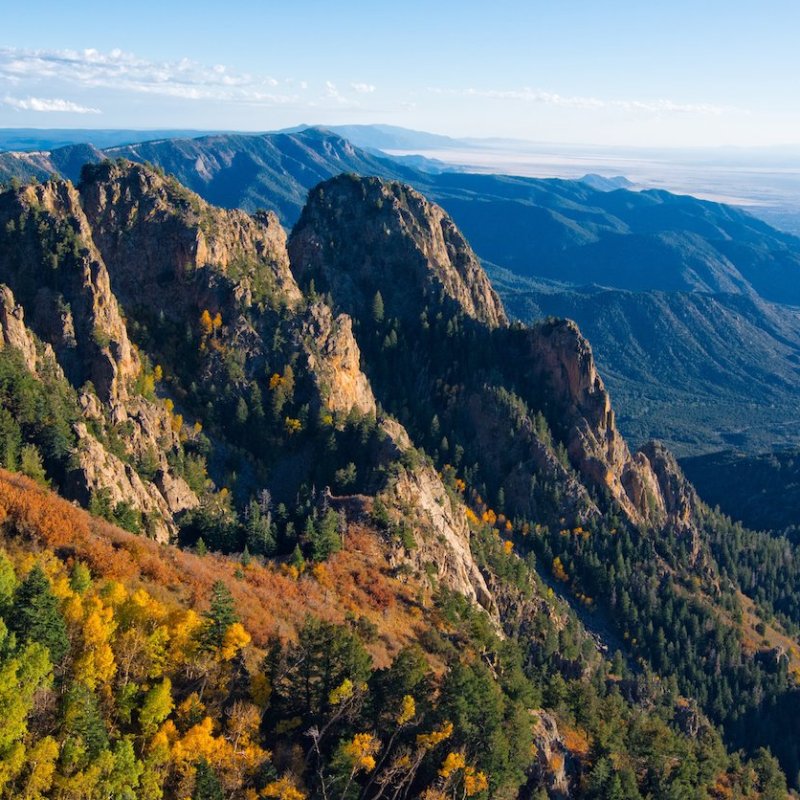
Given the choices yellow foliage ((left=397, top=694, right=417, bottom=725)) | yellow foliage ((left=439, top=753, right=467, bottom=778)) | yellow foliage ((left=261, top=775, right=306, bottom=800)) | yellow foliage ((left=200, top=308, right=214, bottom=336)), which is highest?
yellow foliage ((left=200, top=308, right=214, bottom=336))

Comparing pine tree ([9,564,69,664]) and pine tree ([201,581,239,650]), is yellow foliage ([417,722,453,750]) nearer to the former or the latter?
pine tree ([201,581,239,650])

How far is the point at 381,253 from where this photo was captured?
571 feet

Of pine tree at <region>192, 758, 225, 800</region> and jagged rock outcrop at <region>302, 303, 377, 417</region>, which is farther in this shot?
jagged rock outcrop at <region>302, 303, 377, 417</region>

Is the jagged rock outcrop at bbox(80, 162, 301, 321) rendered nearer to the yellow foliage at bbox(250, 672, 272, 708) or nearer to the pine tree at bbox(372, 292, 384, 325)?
the pine tree at bbox(372, 292, 384, 325)

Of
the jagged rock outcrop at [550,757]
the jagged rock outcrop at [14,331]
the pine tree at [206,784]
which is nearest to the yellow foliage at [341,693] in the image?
the pine tree at [206,784]

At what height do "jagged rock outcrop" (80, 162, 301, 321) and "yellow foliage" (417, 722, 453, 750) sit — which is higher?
"jagged rock outcrop" (80, 162, 301, 321)

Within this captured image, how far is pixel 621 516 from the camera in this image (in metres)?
151

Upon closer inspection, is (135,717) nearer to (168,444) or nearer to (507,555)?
Answer: (168,444)

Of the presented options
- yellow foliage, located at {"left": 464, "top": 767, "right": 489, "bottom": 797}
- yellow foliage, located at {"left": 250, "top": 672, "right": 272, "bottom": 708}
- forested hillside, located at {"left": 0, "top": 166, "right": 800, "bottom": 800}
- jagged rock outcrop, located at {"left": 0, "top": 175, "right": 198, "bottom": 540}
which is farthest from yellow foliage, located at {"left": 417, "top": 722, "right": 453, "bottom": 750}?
jagged rock outcrop, located at {"left": 0, "top": 175, "right": 198, "bottom": 540}

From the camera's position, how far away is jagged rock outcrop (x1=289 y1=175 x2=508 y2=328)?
16938 cm

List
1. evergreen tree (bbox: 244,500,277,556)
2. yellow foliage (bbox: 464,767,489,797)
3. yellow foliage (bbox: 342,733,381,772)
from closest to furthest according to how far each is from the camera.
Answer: yellow foliage (bbox: 342,733,381,772)
yellow foliage (bbox: 464,767,489,797)
evergreen tree (bbox: 244,500,277,556)

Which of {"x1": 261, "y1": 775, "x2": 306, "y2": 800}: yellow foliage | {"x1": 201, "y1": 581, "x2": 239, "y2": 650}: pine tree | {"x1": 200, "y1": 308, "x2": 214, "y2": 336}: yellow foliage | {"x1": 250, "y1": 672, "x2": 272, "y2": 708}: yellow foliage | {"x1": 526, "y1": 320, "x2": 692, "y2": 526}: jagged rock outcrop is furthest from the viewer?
{"x1": 526, "y1": 320, "x2": 692, "y2": 526}: jagged rock outcrop

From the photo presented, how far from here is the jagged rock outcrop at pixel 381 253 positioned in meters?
169

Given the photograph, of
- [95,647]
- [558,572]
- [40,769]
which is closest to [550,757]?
[95,647]
